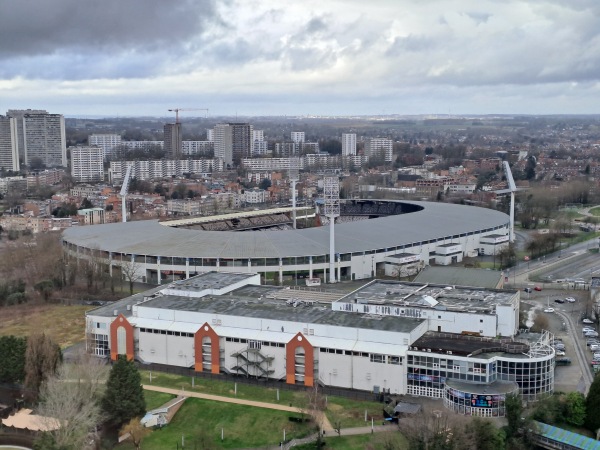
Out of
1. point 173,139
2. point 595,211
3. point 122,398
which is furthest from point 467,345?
point 173,139

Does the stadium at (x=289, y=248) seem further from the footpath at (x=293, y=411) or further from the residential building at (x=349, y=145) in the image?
the residential building at (x=349, y=145)

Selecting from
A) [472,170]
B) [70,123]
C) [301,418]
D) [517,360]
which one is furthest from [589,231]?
[70,123]

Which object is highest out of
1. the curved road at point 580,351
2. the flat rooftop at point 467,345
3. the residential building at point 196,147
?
the residential building at point 196,147

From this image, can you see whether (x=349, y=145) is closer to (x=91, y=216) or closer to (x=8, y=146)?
(x=8, y=146)

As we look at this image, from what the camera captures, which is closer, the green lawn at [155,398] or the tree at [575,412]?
the tree at [575,412]

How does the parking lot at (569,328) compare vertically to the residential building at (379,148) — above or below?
below

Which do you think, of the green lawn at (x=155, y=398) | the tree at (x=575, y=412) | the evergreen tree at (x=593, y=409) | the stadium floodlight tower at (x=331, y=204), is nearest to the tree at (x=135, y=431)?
the green lawn at (x=155, y=398)
